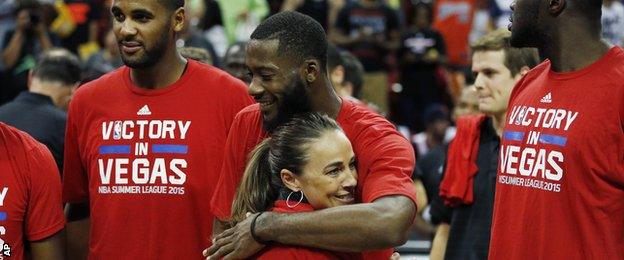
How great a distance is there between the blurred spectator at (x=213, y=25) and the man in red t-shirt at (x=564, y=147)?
7705 mm

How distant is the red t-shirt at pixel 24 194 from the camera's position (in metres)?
4.27

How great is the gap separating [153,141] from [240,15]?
296 inches

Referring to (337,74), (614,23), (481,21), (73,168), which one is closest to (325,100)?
(73,168)

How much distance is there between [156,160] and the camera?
4.55 meters

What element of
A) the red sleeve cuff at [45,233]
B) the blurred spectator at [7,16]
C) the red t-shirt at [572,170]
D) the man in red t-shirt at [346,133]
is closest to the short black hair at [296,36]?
the man in red t-shirt at [346,133]

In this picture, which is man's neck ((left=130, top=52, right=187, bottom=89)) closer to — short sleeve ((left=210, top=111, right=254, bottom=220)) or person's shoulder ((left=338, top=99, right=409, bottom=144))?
short sleeve ((left=210, top=111, right=254, bottom=220))

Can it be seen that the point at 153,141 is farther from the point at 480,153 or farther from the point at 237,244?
the point at 480,153

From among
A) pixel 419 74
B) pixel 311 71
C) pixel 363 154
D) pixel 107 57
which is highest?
pixel 311 71

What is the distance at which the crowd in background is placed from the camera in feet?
35.0

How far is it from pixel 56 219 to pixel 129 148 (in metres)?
0.40

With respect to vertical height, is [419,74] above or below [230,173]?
below

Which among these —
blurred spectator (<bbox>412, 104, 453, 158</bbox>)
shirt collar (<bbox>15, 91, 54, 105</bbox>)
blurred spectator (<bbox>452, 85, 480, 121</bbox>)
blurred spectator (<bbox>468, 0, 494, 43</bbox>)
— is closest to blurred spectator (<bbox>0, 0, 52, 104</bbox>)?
blurred spectator (<bbox>412, 104, 453, 158</bbox>)

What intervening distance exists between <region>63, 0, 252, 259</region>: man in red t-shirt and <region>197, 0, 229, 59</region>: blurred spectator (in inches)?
281

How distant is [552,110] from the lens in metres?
4.19
